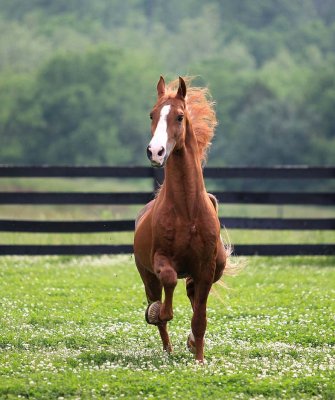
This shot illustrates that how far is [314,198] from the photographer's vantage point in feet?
56.3

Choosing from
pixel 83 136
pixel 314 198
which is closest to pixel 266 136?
pixel 83 136

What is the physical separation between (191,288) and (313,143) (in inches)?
2742

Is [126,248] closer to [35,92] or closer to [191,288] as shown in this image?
[191,288]

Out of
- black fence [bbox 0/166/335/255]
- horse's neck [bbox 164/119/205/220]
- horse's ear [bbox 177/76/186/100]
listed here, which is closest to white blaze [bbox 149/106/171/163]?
horse's ear [bbox 177/76/186/100]

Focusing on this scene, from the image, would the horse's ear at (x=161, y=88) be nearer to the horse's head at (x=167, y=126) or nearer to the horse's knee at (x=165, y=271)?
the horse's head at (x=167, y=126)

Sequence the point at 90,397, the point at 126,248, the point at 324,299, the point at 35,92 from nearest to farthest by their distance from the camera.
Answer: the point at 90,397, the point at 324,299, the point at 126,248, the point at 35,92

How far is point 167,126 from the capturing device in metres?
8.18

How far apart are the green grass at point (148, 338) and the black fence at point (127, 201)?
64 cm

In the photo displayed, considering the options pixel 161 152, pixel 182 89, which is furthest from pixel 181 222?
pixel 182 89

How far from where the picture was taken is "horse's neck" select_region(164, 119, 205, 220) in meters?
8.49

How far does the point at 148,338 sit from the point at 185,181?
2.18 m

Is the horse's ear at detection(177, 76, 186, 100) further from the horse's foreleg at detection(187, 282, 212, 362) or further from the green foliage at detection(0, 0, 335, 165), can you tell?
the green foliage at detection(0, 0, 335, 165)

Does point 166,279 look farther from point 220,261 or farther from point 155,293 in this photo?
point 155,293

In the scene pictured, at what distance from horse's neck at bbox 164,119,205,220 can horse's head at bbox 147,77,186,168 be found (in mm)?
162
